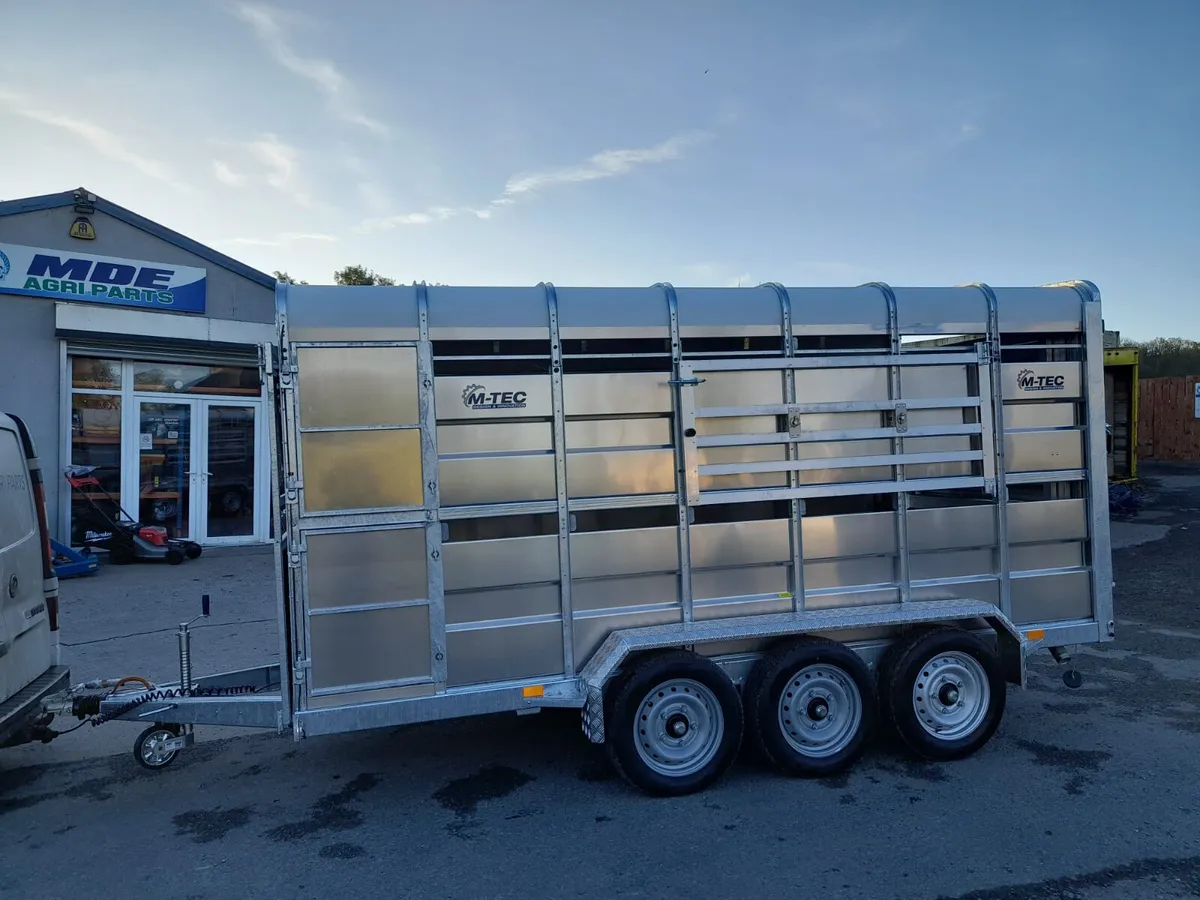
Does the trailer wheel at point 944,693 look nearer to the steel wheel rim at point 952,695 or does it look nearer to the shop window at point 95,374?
the steel wheel rim at point 952,695

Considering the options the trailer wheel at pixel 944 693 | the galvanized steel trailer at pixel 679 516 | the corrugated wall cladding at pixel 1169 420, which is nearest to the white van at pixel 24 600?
the galvanized steel trailer at pixel 679 516

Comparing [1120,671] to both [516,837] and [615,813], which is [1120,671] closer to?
[615,813]

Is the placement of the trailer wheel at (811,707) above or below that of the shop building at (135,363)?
below

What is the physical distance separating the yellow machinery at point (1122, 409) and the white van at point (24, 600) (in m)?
20.2

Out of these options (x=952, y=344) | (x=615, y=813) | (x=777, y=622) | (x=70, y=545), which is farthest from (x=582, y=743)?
(x=70, y=545)

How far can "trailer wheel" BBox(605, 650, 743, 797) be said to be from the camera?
14.9ft

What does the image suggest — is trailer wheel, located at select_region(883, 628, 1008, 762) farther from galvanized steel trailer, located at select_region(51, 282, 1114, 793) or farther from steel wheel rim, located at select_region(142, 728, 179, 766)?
steel wheel rim, located at select_region(142, 728, 179, 766)

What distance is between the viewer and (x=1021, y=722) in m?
5.76

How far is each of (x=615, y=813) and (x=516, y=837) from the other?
570 mm

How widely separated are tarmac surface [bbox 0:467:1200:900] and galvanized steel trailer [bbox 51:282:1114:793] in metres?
0.35

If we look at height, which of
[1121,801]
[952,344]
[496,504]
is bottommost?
[1121,801]

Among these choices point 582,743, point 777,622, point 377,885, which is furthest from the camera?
point 582,743

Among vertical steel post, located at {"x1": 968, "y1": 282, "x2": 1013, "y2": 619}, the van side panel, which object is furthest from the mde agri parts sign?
vertical steel post, located at {"x1": 968, "y1": 282, "x2": 1013, "y2": 619}

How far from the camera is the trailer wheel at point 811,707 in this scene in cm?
476
